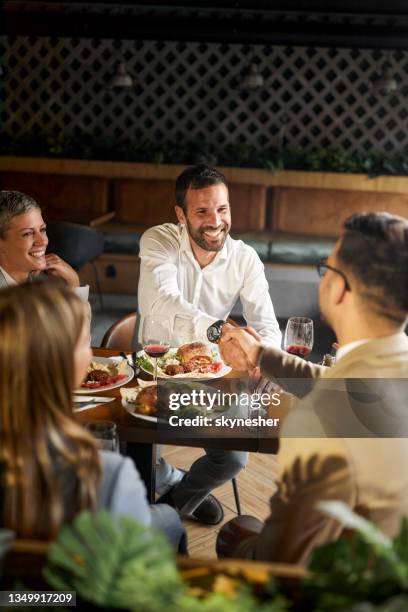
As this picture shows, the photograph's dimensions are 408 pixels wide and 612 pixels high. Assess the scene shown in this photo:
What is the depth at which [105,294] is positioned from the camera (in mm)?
4438

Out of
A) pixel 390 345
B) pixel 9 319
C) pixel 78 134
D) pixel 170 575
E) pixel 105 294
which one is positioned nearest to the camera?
pixel 170 575

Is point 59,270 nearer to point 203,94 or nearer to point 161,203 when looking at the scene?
point 161,203

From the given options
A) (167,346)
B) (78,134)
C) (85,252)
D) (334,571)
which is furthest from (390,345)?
(78,134)

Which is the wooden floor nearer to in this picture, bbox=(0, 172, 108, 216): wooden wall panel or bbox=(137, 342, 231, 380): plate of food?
bbox=(137, 342, 231, 380): plate of food

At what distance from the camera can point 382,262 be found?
1.03m

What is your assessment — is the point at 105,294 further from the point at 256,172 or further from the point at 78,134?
the point at 78,134

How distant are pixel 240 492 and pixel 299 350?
2.81 feet

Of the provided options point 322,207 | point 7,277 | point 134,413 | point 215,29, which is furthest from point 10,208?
point 322,207

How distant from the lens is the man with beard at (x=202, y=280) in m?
1.86

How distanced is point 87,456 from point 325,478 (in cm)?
34

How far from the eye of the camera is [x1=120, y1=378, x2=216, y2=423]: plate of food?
1330mm

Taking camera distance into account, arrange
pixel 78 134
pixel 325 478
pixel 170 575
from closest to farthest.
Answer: pixel 170 575
pixel 325 478
pixel 78 134
